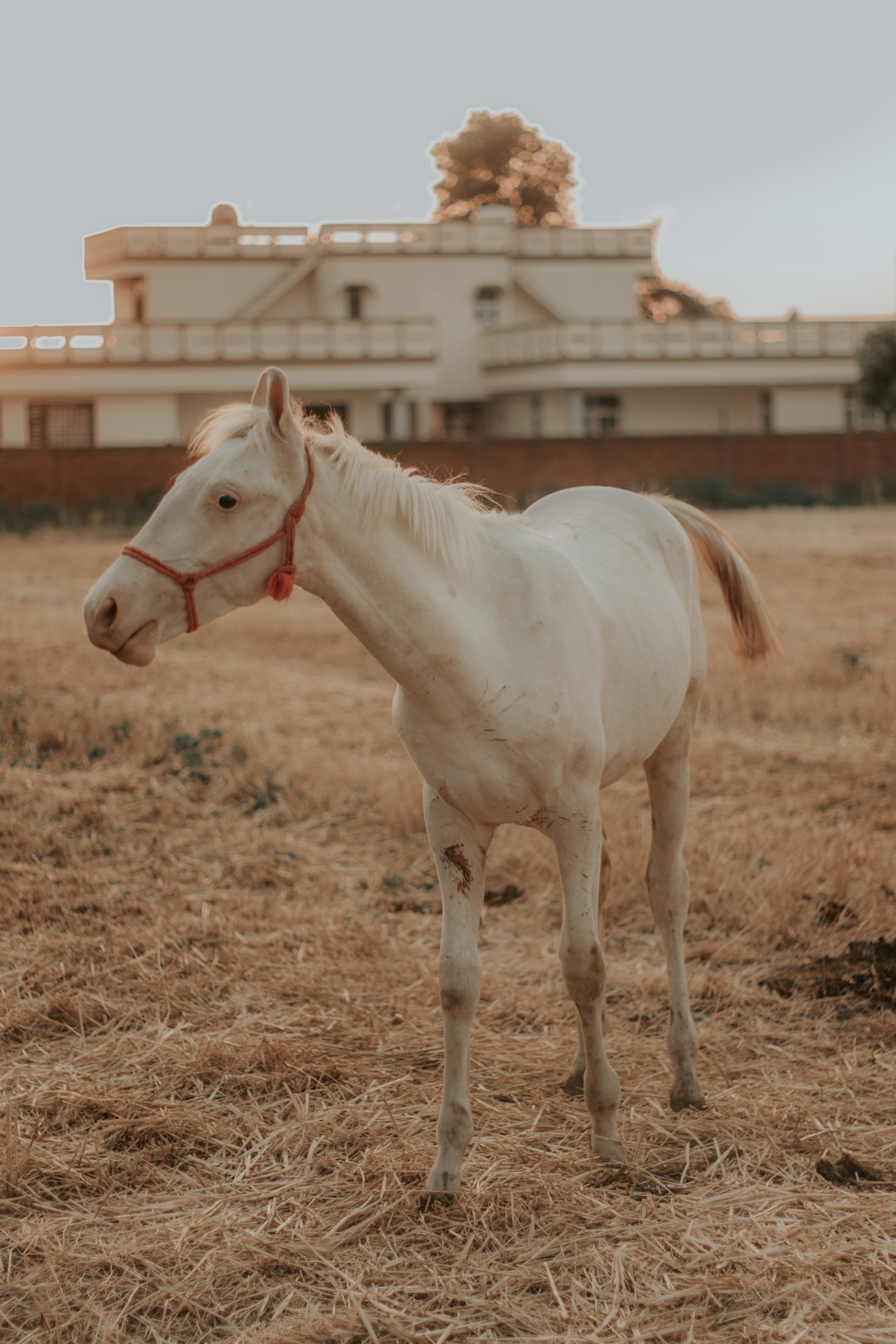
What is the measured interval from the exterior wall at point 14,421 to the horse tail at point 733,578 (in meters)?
32.8

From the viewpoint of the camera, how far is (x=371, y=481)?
3371 millimetres

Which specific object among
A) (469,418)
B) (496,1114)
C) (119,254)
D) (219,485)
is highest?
(119,254)

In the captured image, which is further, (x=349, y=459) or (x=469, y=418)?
(x=469, y=418)

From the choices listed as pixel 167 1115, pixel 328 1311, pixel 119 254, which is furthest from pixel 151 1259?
pixel 119 254

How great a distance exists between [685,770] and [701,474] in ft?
96.4

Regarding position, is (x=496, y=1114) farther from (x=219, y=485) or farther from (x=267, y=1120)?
(x=219, y=485)

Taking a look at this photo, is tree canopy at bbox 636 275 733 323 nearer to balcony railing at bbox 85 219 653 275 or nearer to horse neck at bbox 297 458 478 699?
balcony railing at bbox 85 219 653 275

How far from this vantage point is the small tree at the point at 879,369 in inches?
1357

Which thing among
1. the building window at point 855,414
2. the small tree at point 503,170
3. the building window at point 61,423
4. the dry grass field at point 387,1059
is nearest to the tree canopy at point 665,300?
the small tree at point 503,170

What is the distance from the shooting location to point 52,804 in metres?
7.12

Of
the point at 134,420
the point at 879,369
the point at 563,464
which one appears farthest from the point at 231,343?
the point at 879,369

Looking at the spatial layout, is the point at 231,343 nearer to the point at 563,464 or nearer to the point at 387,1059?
the point at 563,464

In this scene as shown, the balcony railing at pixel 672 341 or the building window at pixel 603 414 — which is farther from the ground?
the balcony railing at pixel 672 341

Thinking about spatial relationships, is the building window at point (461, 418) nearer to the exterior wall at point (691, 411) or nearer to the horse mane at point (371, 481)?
the exterior wall at point (691, 411)
